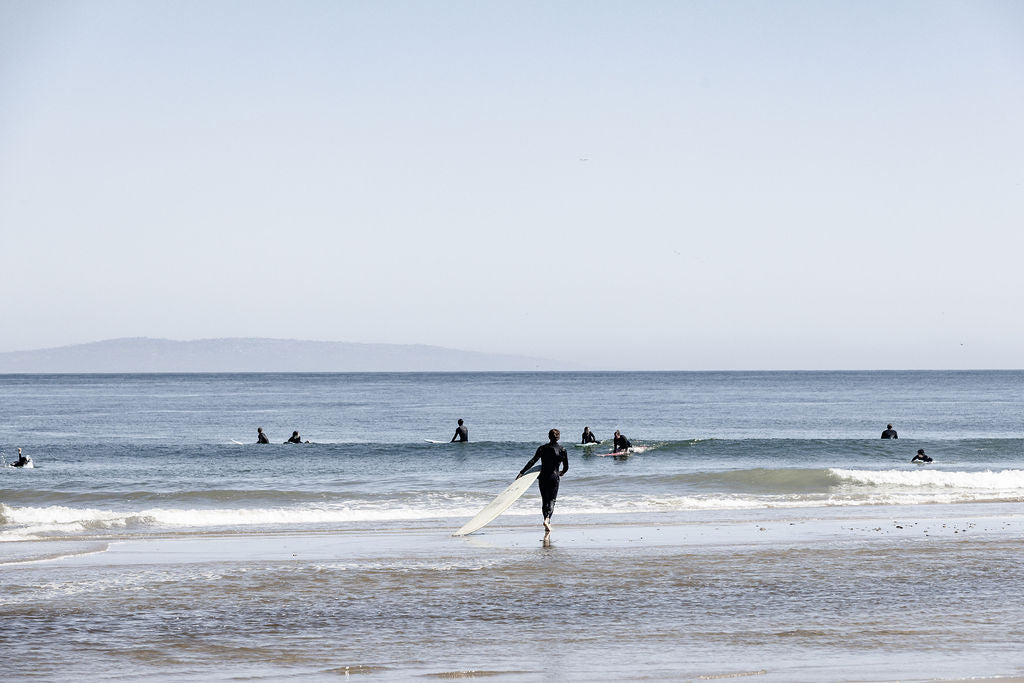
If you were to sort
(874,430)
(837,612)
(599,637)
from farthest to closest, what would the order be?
(874,430) → (837,612) → (599,637)

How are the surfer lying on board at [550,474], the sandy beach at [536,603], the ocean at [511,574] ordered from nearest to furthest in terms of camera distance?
the sandy beach at [536,603] → the ocean at [511,574] → the surfer lying on board at [550,474]

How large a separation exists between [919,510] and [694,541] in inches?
306

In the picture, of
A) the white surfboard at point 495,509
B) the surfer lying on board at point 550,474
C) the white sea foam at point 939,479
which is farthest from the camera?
the white sea foam at point 939,479

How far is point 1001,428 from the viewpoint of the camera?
58.8 metres

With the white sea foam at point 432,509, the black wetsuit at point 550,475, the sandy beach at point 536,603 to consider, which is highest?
the black wetsuit at point 550,475

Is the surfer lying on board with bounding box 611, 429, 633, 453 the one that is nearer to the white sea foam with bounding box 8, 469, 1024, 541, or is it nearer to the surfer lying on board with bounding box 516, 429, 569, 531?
the white sea foam with bounding box 8, 469, 1024, 541

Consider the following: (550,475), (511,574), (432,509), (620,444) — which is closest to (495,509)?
(550,475)

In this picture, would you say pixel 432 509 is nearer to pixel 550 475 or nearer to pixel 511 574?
pixel 550 475

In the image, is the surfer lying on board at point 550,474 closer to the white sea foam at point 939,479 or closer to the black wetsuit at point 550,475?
the black wetsuit at point 550,475

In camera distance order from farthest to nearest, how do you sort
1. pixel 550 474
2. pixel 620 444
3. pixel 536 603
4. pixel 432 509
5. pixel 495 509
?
pixel 620 444, pixel 432 509, pixel 495 509, pixel 550 474, pixel 536 603

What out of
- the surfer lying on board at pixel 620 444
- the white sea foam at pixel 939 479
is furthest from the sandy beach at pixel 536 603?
the surfer lying on board at pixel 620 444

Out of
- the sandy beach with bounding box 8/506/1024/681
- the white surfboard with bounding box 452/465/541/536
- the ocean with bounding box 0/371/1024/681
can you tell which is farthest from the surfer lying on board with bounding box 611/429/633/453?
the sandy beach with bounding box 8/506/1024/681

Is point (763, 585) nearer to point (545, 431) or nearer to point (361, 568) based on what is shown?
point (361, 568)

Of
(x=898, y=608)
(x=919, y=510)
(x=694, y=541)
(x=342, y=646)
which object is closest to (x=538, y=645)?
(x=342, y=646)
